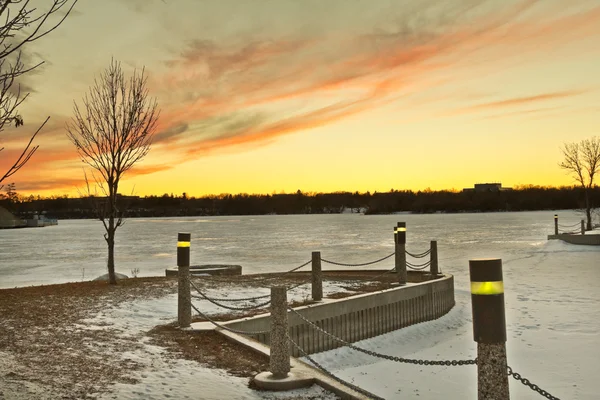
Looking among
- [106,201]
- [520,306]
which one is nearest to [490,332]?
[520,306]

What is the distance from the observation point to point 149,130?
17484mm

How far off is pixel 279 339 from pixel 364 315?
236 inches

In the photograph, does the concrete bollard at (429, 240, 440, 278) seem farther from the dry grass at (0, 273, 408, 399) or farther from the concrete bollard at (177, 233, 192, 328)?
the concrete bollard at (177, 233, 192, 328)

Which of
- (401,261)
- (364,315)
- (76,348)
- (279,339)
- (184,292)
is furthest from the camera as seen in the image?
(401,261)

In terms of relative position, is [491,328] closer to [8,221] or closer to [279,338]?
[279,338]

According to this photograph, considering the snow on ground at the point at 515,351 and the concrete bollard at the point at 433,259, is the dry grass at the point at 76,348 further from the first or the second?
the concrete bollard at the point at 433,259

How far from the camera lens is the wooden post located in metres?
6.09

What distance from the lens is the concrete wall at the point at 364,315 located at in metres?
9.91

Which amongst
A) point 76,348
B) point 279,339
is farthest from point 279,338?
point 76,348

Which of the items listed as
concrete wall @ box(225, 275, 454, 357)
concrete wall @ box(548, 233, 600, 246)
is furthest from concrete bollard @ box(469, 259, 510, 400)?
concrete wall @ box(548, 233, 600, 246)

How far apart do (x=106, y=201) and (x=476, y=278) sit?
16676 millimetres

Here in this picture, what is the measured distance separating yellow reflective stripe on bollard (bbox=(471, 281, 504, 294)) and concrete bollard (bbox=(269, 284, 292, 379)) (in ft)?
9.44

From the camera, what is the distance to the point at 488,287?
3.61 meters

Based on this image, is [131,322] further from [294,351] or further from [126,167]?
[126,167]
